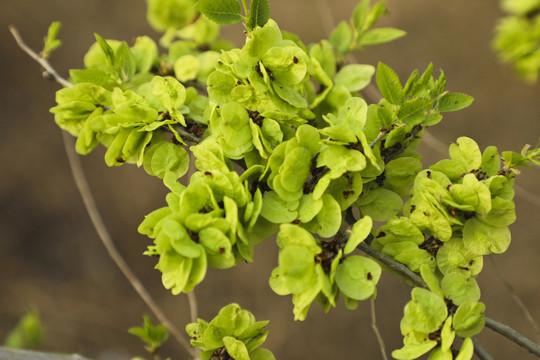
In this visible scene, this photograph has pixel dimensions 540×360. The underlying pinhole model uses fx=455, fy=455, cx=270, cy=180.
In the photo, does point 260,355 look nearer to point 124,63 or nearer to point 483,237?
point 483,237

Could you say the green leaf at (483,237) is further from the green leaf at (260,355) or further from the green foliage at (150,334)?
the green foliage at (150,334)

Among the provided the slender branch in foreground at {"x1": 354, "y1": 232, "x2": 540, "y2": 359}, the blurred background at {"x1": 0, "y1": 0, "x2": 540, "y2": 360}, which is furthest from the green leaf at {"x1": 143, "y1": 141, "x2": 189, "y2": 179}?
the blurred background at {"x1": 0, "y1": 0, "x2": 540, "y2": 360}

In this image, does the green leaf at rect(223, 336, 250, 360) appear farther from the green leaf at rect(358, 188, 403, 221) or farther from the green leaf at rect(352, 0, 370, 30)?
the green leaf at rect(352, 0, 370, 30)

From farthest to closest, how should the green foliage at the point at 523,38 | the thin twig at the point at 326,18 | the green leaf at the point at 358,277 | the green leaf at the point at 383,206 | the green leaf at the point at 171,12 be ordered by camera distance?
→ the thin twig at the point at 326,18
the green foliage at the point at 523,38
the green leaf at the point at 171,12
the green leaf at the point at 383,206
the green leaf at the point at 358,277

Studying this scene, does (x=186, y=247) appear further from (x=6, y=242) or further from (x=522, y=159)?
(x=6, y=242)

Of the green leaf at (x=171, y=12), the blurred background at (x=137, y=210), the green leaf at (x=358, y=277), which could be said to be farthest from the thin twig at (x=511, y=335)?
the blurred background at (x=137, y=210)
